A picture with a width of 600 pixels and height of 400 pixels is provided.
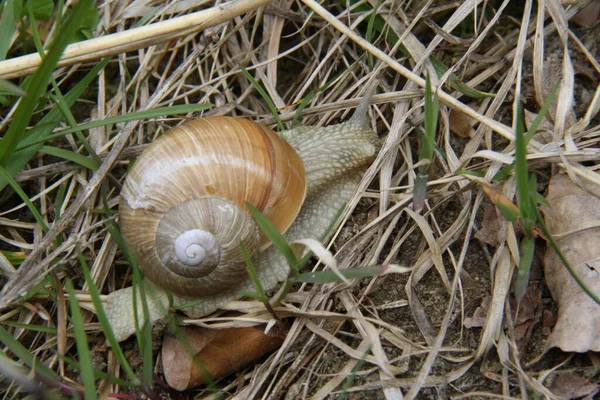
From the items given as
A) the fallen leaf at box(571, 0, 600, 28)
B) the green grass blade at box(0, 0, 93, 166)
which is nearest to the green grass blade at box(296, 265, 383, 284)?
the green grass blade at box(0, 0, 93, 166)

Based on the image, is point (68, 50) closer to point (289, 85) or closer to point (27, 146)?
point (27, 146)

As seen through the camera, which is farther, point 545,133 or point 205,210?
point 545,133

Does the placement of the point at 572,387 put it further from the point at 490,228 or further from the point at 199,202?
the point at 199,202

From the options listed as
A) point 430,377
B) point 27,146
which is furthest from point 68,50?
point 430,377

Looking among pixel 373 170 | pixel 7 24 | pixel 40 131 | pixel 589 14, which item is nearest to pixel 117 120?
pixel 40 131

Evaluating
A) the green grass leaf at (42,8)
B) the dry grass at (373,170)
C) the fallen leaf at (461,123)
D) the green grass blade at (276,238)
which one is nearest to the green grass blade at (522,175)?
the dry grass at (373,170)
